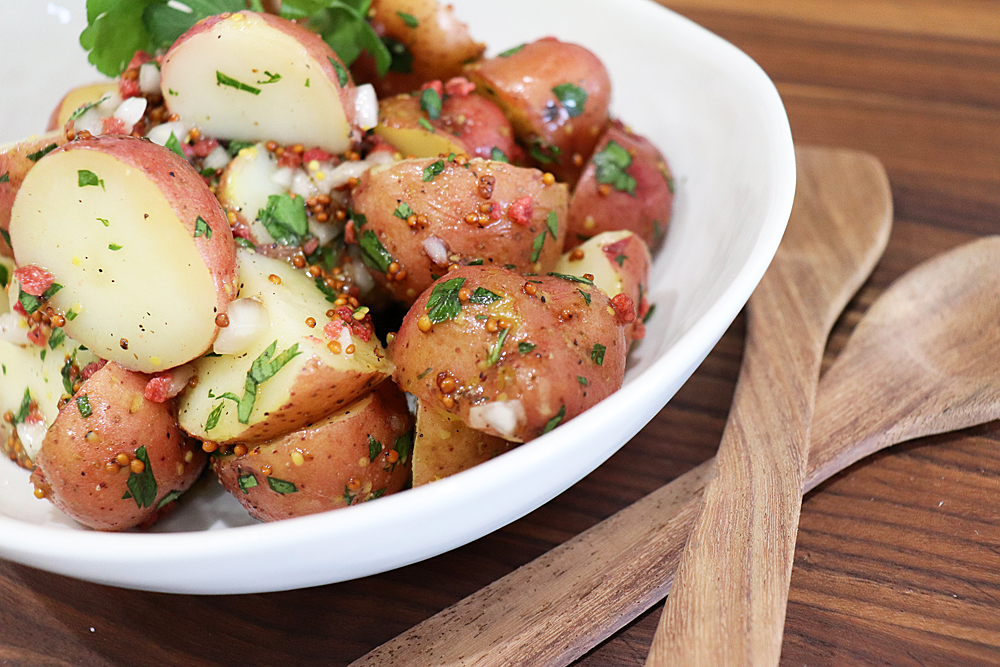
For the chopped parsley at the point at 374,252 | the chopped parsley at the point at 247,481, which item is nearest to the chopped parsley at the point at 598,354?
the chopped parsley at the point at 374,252

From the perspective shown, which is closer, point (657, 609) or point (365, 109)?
point (657, 609)

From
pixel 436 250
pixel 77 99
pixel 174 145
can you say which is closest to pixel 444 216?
pixel 436 250

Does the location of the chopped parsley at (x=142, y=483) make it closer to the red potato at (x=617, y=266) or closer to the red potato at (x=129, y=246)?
the red potato at (x=129, y=246)

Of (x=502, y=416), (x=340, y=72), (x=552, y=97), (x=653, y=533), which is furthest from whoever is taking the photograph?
(x=552, y=97)

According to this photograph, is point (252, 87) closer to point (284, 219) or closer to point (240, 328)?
point (284, 219)

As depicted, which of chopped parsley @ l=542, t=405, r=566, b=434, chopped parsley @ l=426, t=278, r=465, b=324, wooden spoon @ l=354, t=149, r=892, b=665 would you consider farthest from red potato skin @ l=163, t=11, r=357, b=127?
wooden spoon @ l=354, t=149, r=892, b=665

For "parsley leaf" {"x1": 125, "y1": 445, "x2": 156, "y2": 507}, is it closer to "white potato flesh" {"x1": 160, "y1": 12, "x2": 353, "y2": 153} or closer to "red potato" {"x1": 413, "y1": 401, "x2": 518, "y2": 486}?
"red potato" {"x1": 413, "y1": 401, "x2": 518, "y2": 486}

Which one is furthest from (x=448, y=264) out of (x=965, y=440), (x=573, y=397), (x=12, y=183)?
(x=965, y=440)
